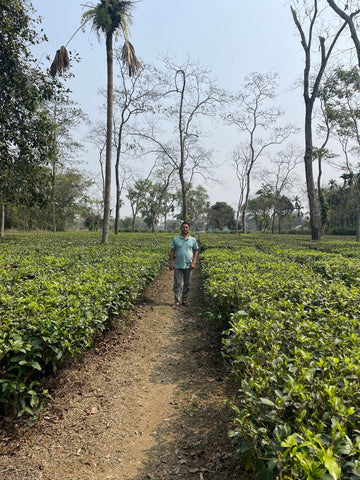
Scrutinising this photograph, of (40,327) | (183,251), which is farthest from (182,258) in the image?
(40,327)

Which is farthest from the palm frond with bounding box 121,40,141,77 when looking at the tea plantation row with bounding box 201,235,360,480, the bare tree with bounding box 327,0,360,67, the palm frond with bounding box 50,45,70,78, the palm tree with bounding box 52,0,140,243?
the tea plantation row with bounding box 201,235,360,480

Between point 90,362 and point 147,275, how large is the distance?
10.2 ft

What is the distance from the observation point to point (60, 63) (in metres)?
12.0

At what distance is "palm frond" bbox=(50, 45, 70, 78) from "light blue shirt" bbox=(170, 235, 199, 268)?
969 cm

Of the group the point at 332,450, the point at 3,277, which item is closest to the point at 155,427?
the point at 332,450

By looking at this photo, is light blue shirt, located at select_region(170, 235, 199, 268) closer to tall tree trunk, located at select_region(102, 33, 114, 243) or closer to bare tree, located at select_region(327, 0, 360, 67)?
tall tree trunk, located at select_region(102, 33, 114, 243)

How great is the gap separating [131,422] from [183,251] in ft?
13.9

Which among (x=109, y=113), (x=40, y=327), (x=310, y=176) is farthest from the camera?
(x=310, y=176)

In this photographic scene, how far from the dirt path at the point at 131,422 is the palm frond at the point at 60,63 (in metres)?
11.8

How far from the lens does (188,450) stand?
8.36 feet

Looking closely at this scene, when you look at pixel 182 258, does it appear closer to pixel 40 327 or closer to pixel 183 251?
pixel 183 251

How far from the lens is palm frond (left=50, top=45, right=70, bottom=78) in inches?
468

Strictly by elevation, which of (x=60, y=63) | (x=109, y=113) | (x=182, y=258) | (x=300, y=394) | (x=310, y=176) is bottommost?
(x=300, y=394)

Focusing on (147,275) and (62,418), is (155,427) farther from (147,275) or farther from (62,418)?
(147,275)
